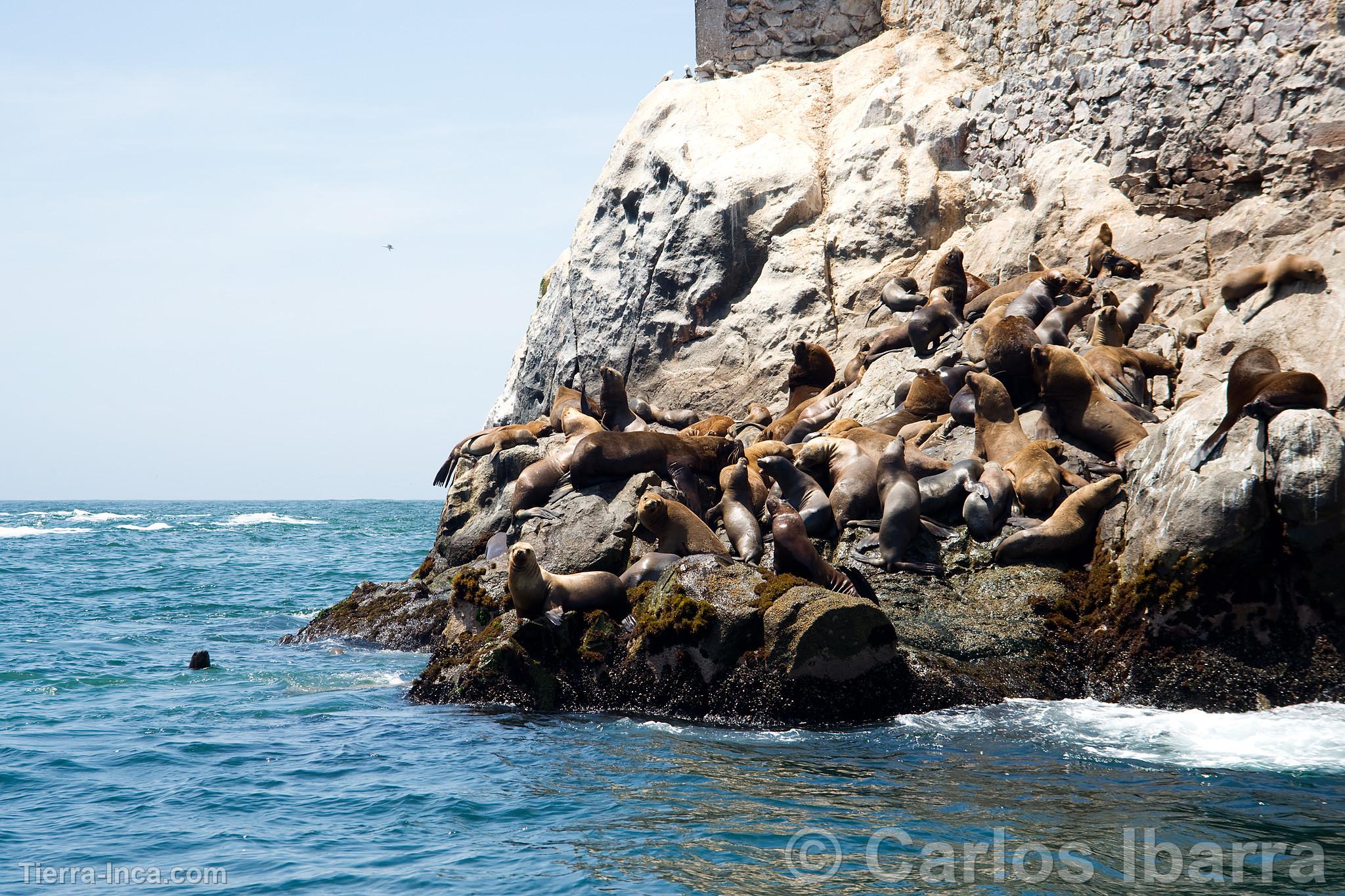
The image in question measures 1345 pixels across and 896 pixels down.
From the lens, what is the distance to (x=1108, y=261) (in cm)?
1521

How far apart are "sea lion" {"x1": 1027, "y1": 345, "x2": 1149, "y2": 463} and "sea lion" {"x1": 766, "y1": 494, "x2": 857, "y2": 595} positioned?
3.46 meters

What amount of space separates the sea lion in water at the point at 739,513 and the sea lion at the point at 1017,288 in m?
5.77

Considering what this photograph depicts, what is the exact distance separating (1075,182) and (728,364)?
6518mm

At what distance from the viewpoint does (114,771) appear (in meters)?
8.48

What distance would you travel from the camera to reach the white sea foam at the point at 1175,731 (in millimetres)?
7219

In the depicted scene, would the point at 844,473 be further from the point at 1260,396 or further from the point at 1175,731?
the point at 1175,731

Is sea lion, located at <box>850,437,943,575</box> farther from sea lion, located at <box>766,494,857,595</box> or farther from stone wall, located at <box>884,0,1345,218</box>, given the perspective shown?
stone wall, located at <box>884,0,1345,218</box>

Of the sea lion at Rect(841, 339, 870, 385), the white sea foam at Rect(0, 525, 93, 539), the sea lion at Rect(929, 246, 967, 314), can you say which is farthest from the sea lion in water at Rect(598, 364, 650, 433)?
the white sea foam at Rect(0, 525, 93, 539)

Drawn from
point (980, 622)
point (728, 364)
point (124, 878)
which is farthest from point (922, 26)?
point (124, 878)

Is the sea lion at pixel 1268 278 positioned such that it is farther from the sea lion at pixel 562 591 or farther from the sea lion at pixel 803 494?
the sea lion at pixel 562 591

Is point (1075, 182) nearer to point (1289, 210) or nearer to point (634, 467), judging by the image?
point (1289, 210)

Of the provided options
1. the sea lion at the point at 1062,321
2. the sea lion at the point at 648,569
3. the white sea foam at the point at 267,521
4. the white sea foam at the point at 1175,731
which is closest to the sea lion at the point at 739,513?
the sea lion at the point at 648,569

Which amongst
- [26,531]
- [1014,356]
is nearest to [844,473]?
[1014,356]

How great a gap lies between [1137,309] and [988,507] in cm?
577
